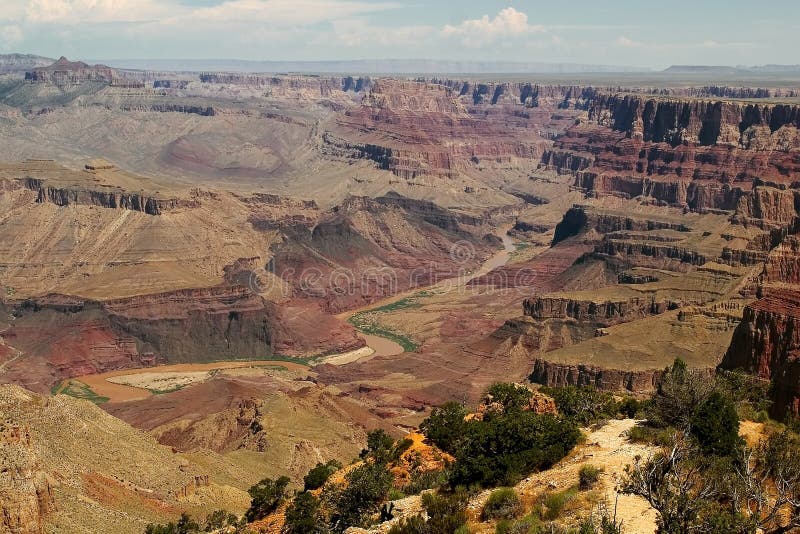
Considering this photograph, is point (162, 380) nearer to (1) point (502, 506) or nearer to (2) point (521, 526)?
(1) point (502, 506)

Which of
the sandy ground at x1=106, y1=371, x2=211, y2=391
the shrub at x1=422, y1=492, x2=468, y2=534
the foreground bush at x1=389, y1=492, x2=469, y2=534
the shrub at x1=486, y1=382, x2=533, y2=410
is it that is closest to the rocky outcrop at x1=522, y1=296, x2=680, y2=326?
the sandy ground at x1=106, y1=371, x2=211, y2=391

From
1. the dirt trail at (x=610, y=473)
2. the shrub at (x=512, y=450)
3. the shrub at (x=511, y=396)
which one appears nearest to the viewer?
the dirt trail at (x=610, y=473)

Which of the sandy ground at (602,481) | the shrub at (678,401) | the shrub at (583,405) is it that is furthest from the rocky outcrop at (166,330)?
the sandy ground at (602,481)

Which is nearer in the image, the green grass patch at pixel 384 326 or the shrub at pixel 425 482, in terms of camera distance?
the shrub at pixel 425 482

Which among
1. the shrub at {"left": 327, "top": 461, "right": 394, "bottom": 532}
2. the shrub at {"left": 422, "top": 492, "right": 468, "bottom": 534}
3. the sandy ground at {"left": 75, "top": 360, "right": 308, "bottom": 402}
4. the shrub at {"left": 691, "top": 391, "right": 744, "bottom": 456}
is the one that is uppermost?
the shrub at {"left": 691, "top": 391, "right": 744, "bottom": 456}

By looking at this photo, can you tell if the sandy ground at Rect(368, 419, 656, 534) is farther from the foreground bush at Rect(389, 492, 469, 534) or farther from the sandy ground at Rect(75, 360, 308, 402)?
the sandy ground at Rect(75, 360, 308, 402)

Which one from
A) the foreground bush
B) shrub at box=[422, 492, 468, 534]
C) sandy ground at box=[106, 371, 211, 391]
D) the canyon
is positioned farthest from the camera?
sandy ground at box=[106, 371, 211, 391]

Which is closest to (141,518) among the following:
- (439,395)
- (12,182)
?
(439,395)

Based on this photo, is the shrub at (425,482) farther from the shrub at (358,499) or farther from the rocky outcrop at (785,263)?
the rocky outcrop at (785,263)
